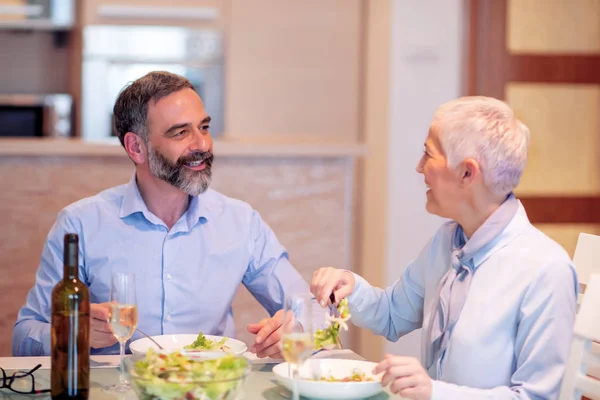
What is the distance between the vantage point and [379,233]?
4219mm

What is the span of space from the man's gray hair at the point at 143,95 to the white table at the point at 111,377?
70 cm

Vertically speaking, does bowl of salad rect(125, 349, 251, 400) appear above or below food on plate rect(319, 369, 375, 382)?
above

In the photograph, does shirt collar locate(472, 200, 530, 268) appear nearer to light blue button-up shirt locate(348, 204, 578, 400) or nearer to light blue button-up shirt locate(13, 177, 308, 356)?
light blue button-up shirt locate(348, 204, 578, 400)

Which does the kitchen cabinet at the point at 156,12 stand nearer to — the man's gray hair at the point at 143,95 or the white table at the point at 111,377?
the man's gray hair at the point at 143,95

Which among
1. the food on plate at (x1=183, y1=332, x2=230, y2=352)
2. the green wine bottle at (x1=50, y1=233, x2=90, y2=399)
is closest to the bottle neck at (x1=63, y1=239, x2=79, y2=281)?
the green wine bottle at (x1=50, y1=233, x2=90, y2=399)

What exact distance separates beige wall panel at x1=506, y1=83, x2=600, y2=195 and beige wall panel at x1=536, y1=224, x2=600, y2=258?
0.19 meters

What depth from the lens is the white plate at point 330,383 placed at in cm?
141

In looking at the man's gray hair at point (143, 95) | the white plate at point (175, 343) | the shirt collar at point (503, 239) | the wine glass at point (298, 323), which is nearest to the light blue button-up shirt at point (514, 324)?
the shirt collar at point (503, 239)

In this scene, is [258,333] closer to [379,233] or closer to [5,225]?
[5,225]

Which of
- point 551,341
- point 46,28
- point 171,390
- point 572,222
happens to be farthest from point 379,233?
point 171,390

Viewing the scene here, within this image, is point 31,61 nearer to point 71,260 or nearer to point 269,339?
point 269,339

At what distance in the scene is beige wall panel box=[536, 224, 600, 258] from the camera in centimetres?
428

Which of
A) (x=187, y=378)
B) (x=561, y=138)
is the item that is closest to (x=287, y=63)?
(x=561, y=138)

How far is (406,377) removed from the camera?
4.38ft
